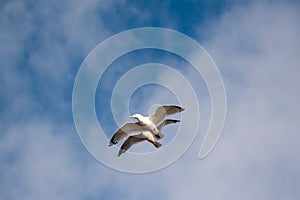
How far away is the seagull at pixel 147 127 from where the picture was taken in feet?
74.7

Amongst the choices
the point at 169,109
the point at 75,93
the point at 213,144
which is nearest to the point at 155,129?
the point at 169,109

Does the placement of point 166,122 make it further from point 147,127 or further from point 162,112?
point 147,127

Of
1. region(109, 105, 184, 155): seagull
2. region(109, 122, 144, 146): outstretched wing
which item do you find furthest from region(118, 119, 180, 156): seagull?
region(109, 122, 144, 146): outstretched wing

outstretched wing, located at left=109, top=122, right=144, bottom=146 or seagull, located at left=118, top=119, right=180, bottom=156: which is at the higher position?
outstretched wing, located at left=109, top=122, right=144, bottom=146

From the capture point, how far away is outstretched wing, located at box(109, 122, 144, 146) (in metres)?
23.5

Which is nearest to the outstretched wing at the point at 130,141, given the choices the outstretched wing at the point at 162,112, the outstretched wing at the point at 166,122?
the outstretched wing at the point at 166,122

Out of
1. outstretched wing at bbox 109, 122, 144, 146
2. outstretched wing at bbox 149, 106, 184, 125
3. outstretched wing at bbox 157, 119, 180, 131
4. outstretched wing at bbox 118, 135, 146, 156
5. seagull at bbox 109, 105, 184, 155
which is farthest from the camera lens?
outstretched wing at bbox 118, 135, 146, 156

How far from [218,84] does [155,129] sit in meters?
3.89

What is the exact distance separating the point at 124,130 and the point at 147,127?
121cm

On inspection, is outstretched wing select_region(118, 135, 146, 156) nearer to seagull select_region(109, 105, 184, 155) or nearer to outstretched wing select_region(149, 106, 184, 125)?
seagull select_region(109, 105, 184, 155)

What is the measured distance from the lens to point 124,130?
23719mm

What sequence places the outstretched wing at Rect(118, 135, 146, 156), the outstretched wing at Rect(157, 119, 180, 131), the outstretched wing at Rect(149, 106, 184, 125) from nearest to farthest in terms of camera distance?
the outstretched wing at Rect(149, 106, 184, 125)
the outstretched wing at Rect(157, 119, 180, 131)
the outstretched wing at Rect(118, 135, 146, 156)

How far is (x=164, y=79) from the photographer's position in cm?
Answer: 2475

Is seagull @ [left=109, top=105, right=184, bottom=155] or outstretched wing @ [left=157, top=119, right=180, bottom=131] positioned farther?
outstretched wing @ [left=157, top=119, right=180, bottom=131]
